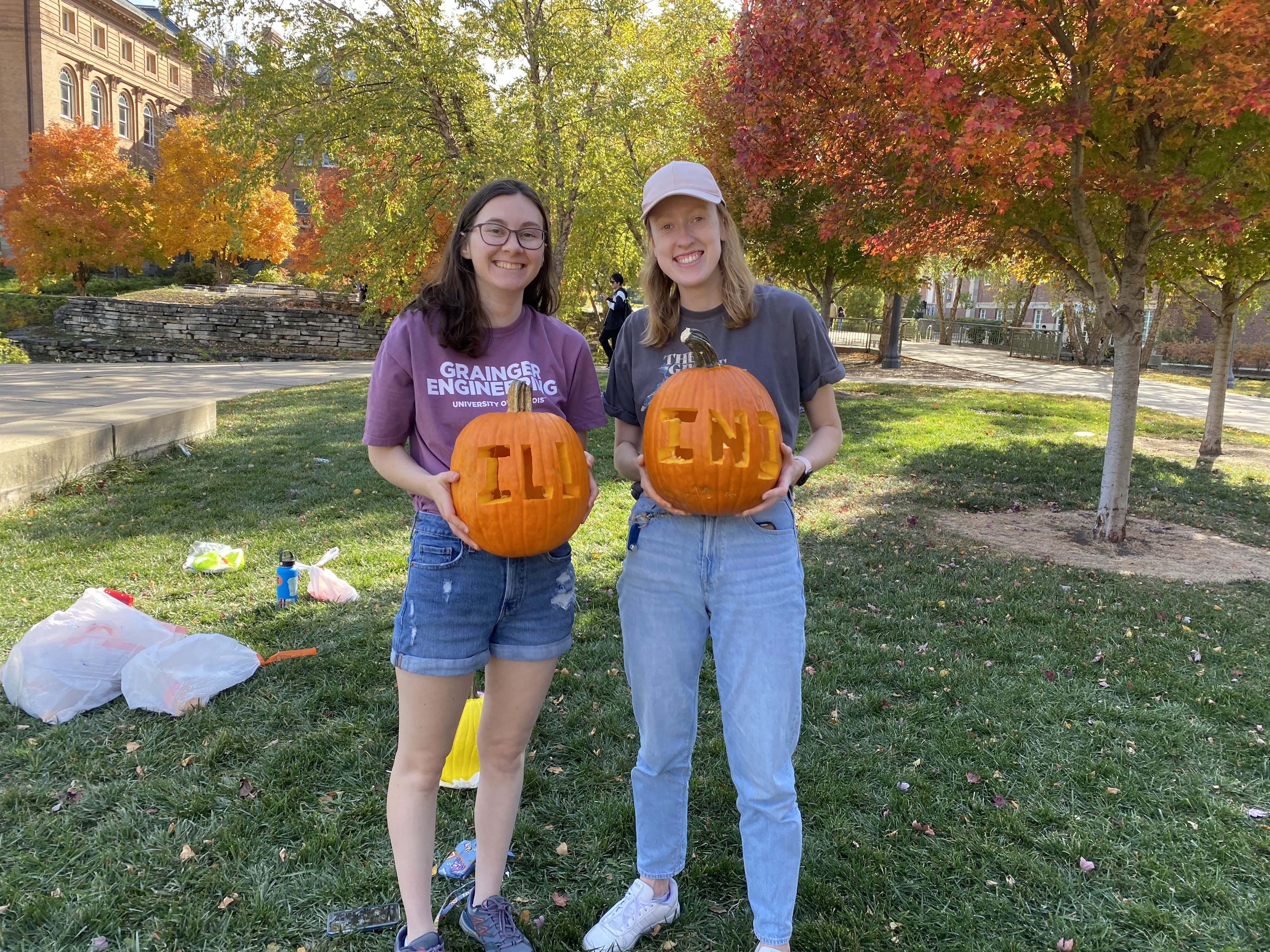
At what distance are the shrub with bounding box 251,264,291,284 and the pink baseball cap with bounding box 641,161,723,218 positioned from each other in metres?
40.7

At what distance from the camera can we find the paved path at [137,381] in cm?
1091

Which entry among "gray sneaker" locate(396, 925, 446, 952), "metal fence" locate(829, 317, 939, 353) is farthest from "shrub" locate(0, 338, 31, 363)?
"metal fence" locate(829, 317, 939, 353)

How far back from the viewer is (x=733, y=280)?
2359 mm

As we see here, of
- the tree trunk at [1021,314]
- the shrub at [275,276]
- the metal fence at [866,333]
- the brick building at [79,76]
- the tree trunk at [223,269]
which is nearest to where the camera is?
the metal fence at [866,333]

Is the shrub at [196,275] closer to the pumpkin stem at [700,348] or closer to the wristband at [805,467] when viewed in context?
the pumpkin stem at [700,348]

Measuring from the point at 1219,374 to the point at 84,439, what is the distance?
1418 cm

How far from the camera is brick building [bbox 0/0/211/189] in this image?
43.7 metres

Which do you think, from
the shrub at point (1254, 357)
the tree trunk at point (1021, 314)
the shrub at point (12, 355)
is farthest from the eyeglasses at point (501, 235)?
the tree trunk at point (1021, 314)

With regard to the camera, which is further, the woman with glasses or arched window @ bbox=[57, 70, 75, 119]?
arched window @ bbox=[57, 70, 75, 119]

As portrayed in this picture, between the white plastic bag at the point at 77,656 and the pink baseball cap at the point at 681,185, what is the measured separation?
3.43 m

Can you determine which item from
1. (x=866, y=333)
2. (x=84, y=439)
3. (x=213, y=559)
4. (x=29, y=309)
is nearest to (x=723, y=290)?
(x=213, y=559)

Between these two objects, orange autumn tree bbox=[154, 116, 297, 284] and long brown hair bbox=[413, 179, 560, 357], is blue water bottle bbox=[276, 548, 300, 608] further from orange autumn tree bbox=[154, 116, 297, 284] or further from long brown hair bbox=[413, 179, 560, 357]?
orange autumn tree bbox=[154, 116, 297, 284]

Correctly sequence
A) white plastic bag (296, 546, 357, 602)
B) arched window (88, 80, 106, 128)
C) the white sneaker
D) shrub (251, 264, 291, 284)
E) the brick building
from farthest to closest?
1. arched window (88, 80, 106, 128)
2. the brick building
3. shrub (251, 264, 291, 284)
4. white plastic bag (296, 546, 357, 602)
5. the white sneaker

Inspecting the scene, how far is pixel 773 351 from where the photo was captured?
94.5 inches
